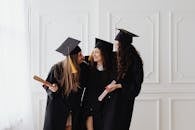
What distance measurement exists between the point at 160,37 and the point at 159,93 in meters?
0.63

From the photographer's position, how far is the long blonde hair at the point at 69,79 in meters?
2.72

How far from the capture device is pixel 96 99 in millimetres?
2750

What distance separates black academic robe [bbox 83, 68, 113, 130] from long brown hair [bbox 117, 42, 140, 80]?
9 centimetres

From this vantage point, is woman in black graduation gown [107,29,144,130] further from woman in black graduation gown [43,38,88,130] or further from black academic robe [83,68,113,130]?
woman in black graduation gown [43,38,88,130]

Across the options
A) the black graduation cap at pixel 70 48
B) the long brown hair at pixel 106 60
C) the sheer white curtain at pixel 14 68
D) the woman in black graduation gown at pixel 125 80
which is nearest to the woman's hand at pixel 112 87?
the woman in black graduation gown at pixel 125 80

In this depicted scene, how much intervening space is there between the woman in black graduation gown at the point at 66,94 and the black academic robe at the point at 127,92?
290 millimetres

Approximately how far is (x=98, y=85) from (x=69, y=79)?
230 millimetres

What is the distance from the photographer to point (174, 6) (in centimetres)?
402

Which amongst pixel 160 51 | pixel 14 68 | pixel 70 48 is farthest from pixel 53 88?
pixel 160 51

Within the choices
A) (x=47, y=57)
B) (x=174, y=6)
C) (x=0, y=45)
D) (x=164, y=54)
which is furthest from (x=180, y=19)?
(x=0, y=45)

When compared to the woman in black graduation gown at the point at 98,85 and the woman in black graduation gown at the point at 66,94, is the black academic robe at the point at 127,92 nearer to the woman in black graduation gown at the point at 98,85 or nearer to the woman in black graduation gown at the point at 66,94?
the woman in black graduation gown at the point at 98,85

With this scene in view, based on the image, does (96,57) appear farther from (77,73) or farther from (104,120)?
(104,120)

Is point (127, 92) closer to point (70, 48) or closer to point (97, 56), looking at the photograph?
point (97, 56)

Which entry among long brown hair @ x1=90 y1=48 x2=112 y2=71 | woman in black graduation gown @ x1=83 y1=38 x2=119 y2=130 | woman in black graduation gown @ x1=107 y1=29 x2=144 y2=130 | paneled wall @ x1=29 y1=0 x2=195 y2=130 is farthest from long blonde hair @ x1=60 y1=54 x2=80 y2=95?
paneled wall @ x1=29 y1=0 x2=195 y2=130
